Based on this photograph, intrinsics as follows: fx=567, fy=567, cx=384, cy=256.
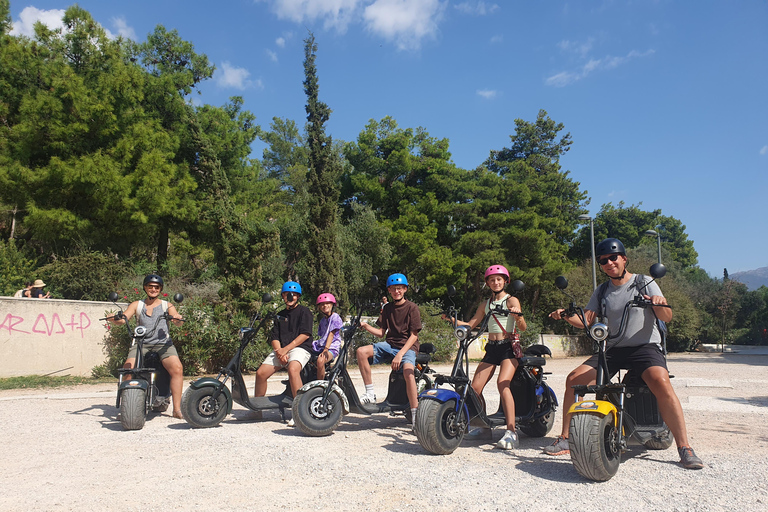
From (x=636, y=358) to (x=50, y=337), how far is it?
11.9 meters

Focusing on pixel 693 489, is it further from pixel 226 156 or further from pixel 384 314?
pixel 226 156

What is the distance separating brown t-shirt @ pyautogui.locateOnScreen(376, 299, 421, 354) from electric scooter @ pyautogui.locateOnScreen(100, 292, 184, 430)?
8.39 feet

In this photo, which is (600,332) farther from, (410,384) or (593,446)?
(410,384)

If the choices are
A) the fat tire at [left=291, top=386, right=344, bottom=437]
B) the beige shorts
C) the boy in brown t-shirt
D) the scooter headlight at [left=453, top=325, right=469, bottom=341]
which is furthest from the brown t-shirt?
the scooter headlight at [left=453, top=325, right=469, bottom=341]

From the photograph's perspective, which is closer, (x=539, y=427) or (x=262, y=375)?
(x=539, y=427)

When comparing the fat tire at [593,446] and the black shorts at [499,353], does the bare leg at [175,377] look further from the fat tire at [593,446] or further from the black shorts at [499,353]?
the fat tire at [593,446]

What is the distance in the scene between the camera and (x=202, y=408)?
21.6ft

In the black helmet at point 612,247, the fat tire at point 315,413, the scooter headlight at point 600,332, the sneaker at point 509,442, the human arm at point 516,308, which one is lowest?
the sneaker at point 509,442

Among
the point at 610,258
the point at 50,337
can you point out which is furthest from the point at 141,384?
the point at 50,337

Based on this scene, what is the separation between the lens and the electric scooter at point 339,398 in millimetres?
6066

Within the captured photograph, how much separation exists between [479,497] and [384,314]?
3.20m

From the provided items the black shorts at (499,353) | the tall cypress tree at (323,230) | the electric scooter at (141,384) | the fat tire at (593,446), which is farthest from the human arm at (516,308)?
the tall cypress tree at (323,230)

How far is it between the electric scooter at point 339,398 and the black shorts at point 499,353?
96 centimetres

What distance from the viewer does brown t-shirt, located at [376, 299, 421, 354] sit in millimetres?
6645
